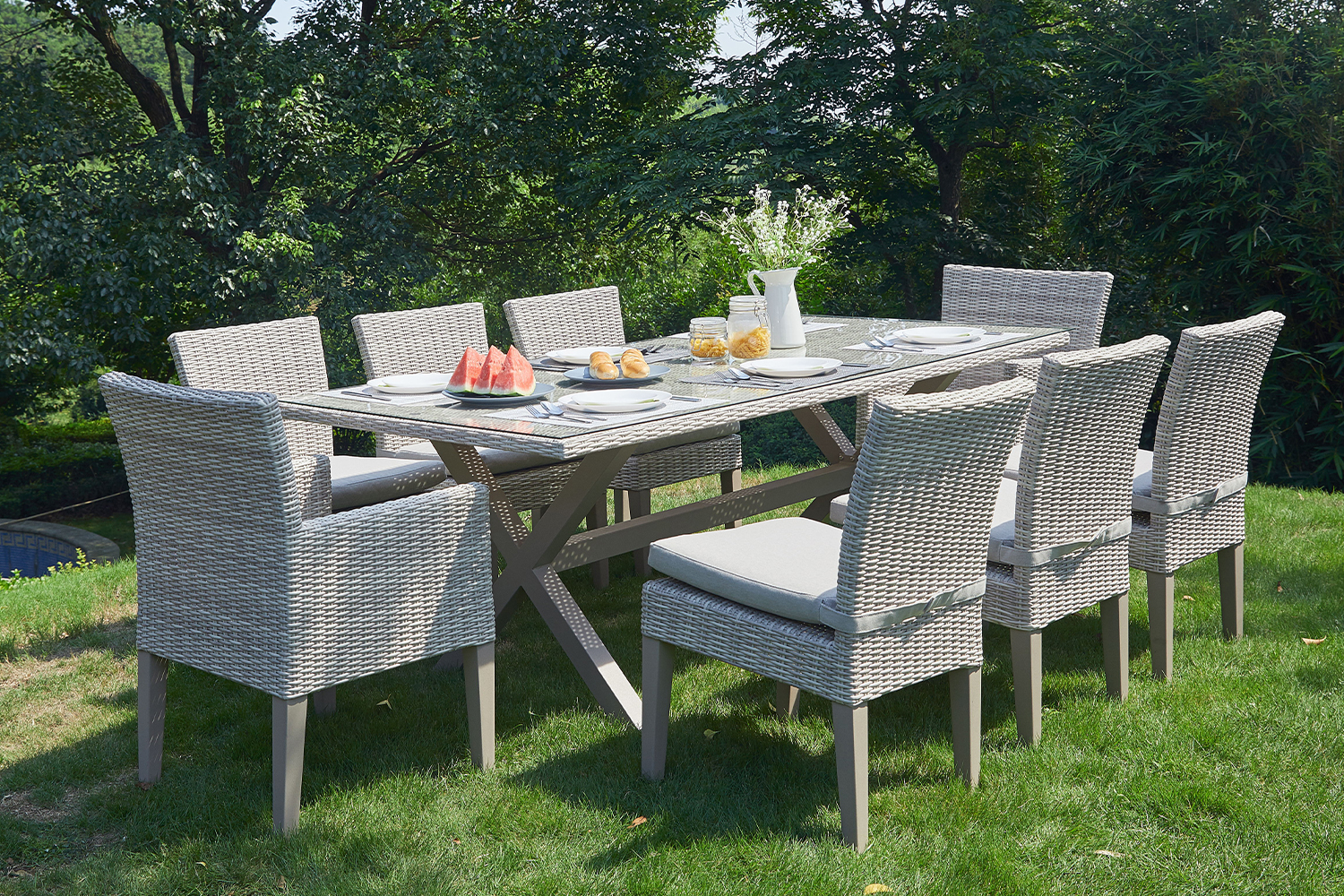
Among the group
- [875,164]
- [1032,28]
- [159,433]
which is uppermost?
[1032,28]

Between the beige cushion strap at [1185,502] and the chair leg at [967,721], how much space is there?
954 mm

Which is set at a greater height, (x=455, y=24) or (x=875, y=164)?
(x=455, y=24)

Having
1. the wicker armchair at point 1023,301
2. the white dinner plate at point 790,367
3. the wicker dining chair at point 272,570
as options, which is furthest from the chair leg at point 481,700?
the wicker armchair at point 1023,301

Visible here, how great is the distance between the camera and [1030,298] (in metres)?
4.62

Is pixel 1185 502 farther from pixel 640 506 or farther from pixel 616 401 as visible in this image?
pixel 640 506

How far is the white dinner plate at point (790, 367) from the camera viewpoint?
3.20 metres

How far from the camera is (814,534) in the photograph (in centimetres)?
275

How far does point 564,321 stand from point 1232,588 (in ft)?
9.01

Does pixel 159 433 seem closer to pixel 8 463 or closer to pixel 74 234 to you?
pixel 74 234

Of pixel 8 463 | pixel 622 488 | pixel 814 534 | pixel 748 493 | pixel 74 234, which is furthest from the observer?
pixel 8 463

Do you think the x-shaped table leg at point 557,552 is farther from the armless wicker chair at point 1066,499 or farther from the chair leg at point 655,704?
the armless wicker chair at point 1066,499

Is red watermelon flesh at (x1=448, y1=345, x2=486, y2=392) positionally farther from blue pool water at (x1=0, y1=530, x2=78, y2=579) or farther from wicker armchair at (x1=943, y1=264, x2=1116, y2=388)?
blue pool water at (x1=0, y1=530, x2=78, y2=579)

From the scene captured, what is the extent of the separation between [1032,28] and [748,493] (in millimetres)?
5801

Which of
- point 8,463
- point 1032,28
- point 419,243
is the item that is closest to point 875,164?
point 1032,28
